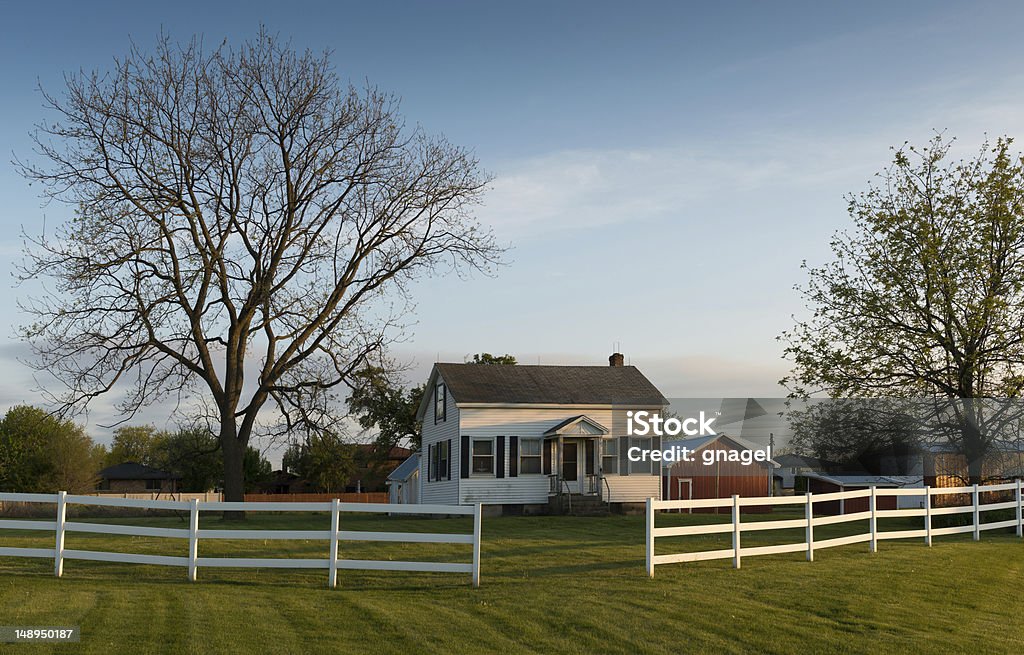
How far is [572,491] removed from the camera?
113 feet

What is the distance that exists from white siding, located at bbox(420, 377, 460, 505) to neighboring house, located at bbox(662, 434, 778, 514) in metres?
11.8

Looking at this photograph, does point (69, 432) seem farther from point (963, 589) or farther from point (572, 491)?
point (963, 589)

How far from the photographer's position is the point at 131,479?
84.6 metres

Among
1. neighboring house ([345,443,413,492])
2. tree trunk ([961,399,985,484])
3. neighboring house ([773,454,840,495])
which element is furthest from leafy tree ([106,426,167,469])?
tree trunk ([961,399,985,484])

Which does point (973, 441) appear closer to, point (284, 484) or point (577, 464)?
point (577, 464)

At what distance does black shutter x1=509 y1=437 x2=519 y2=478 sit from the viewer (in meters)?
34.3

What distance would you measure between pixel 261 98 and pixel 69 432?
4392 cm

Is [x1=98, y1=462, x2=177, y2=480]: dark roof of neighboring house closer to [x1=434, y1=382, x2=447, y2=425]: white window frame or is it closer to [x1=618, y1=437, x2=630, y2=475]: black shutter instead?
[x1=434, y1=382, x2=447, y2=425]: white window frame

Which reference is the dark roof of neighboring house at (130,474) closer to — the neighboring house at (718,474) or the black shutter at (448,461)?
the neighboring house at (718,474)

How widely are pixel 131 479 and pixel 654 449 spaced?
206ft

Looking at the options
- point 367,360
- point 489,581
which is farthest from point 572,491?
point 489,581

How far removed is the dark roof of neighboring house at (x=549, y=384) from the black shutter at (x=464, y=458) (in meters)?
1.48

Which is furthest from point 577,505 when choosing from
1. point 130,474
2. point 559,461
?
point 130,474

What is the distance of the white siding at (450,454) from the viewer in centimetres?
3484
